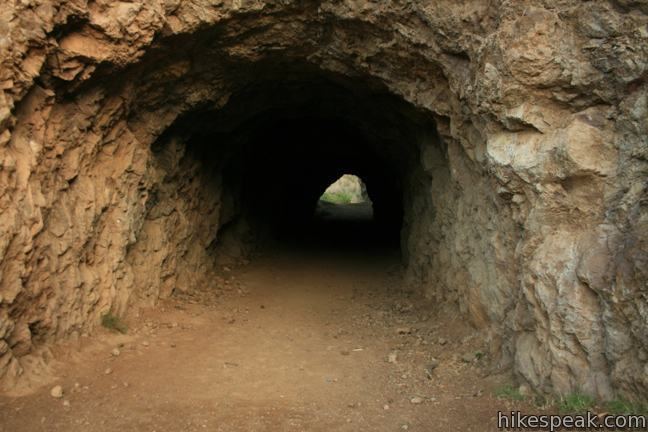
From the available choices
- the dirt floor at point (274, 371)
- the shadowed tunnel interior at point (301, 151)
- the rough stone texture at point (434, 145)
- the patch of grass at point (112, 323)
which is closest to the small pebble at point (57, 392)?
the dirt floor at point (274, 371)

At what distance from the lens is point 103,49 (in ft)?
21.0

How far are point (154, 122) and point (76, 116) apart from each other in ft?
4.84

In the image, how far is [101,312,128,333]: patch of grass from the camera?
24.2ft

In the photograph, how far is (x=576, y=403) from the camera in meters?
4.96

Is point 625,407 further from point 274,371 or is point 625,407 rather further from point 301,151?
point 301,151

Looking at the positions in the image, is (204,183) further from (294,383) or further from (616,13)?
(616,13)

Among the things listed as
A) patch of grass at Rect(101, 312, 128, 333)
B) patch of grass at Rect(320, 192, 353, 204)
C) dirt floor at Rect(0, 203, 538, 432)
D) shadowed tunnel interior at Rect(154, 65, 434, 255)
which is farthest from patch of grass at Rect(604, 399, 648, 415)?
patch of grass at Rect(320, 192, 353, 204)

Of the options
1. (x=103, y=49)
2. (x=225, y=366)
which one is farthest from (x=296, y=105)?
(x=225, y=366)

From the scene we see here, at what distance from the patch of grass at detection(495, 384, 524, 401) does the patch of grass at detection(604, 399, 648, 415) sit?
93 centimetres

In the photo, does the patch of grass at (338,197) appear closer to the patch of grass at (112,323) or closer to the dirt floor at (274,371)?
the dirt floor at (274,371)

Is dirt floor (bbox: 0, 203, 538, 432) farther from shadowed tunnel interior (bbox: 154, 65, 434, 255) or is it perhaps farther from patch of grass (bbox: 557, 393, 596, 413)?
shadowed tunnel interior (bbox: 154, 65, 434, 255)

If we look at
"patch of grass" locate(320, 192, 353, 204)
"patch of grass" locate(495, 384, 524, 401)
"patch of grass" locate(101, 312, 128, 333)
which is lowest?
"patch of grass" locate(101, 312, 128, 333)

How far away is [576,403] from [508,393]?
31.5 inches

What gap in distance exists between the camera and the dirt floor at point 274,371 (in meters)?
5.36
